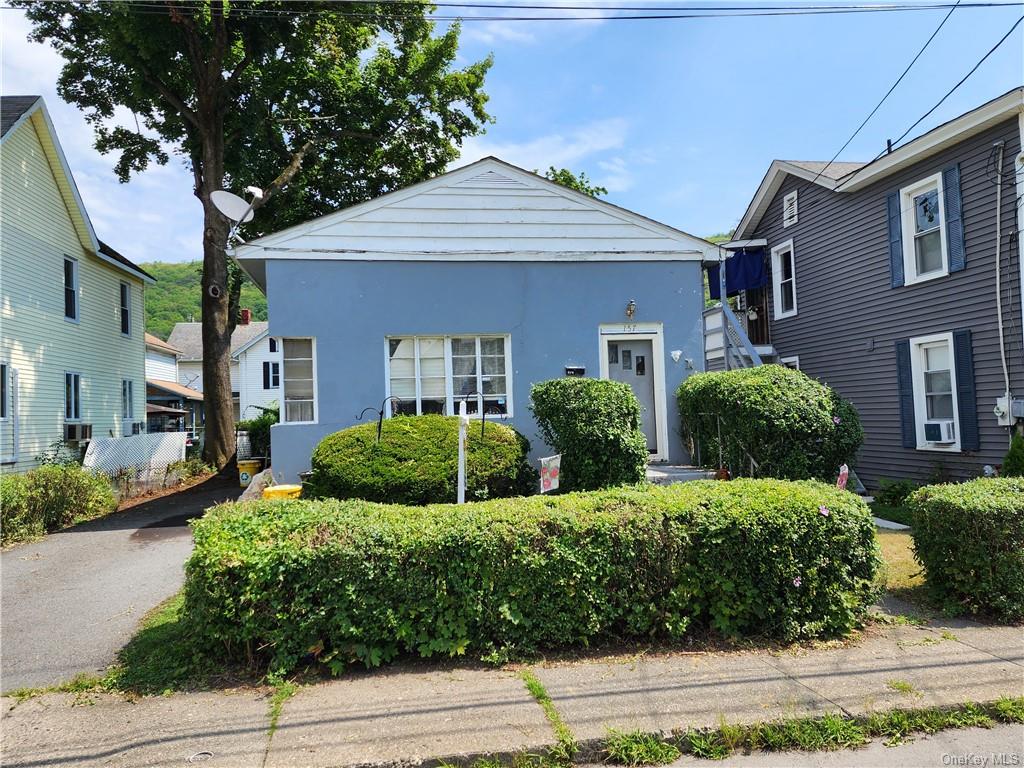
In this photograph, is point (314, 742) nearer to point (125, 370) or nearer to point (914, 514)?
point (914, 514)

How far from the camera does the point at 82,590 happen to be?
665 centimetres

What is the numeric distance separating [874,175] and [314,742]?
13.9 meters

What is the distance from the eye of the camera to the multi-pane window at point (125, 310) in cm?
1969

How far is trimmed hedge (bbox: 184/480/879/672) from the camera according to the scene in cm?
421

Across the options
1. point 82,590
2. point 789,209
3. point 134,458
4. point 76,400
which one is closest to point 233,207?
point 82,590

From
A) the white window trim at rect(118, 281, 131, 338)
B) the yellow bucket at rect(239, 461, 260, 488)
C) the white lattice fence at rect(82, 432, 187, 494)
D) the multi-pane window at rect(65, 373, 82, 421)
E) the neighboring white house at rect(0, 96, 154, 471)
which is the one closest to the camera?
the neighboring white house at rect(0, 96, 154, 471)

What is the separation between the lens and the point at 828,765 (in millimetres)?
3289

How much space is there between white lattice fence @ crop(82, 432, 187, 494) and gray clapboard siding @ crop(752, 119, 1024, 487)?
52.2ft

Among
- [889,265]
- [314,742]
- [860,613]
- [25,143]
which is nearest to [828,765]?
[860,613]

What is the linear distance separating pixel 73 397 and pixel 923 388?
19.7 metres

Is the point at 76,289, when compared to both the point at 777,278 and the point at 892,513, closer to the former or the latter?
the point at 777,278

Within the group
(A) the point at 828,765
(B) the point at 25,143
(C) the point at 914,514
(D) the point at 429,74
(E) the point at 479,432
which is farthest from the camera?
(D) the point at 429,74

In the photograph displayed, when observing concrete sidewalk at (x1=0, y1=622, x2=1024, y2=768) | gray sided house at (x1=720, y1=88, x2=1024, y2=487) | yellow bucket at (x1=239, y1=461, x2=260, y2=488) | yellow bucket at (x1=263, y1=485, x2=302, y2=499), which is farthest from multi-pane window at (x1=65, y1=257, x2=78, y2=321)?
gray sided house at (x1=720, y1=88, x2=1024, y2=487)

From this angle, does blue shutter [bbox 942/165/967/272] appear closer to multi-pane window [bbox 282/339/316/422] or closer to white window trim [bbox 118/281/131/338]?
multi-pane window [bbox 282/339/316/422]
